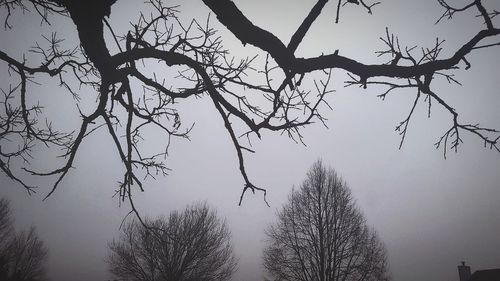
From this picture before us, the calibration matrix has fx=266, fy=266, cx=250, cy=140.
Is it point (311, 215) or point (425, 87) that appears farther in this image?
point (311, 215)

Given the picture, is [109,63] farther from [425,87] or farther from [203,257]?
[203,257]

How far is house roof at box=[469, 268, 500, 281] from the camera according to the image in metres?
25.0

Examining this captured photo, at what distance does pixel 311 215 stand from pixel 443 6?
13.8 meters

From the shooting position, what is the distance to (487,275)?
84.9 feet

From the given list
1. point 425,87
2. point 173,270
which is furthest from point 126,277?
point 425,87

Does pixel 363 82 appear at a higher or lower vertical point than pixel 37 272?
higher

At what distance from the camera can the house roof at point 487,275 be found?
24969mm

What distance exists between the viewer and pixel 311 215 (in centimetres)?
1522

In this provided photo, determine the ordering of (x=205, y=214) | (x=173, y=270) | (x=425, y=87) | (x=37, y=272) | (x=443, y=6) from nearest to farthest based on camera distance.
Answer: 1. (x=425, y=87)
2. (x=443, y=6)
3. (x=173, y=270)
4. (x=205, y=214)
5. (x=37, y=272)

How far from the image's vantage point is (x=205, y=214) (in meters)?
23.1

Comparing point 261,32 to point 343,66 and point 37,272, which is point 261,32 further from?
point 37,272

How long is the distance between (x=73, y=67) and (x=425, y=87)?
4.91 meters

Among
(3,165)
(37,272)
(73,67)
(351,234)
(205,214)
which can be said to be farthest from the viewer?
(37,272)

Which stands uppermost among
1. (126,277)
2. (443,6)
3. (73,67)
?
(73,67)
